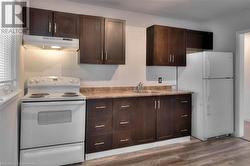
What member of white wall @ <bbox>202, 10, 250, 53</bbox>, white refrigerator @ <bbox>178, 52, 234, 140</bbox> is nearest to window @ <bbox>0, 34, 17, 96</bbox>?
white refrigerator @ <bbox>178, 52, 234, 140</bbox>

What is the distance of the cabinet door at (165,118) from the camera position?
10.4 ft

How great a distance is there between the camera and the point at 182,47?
370 centimetres

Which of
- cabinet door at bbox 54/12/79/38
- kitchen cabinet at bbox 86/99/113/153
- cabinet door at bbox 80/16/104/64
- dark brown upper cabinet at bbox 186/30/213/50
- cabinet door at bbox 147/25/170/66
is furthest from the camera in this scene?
dark brown upper cabinet at bbox 186/30/213/50

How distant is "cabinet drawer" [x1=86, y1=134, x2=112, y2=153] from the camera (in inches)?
104

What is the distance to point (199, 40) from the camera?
3947mm

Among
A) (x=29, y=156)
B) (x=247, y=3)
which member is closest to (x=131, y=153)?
(x=29, y=156)

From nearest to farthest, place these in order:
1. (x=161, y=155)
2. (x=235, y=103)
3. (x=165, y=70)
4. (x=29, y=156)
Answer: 1. (x=29, y=156)
2. (x=161, y=155)
3. (x=235, y=103)
4. (x=165, y=70)

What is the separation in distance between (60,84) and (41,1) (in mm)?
1425

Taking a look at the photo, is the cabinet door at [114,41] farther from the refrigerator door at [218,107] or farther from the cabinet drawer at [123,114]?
the refrigerator door at [218,107]

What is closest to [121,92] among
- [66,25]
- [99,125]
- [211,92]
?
[99,125]

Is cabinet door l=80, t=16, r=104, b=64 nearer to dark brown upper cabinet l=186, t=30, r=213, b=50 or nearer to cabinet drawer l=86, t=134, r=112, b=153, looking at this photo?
cabinet drawer l=86, t=134, r=112, b=153

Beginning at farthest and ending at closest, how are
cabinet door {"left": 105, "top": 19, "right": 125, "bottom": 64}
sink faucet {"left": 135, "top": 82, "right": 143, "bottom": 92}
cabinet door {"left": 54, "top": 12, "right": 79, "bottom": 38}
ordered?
1. sink faucet {"left": 135, "top": 82, "right": 143, "bottom": 92}
2. cabinet door {"left": 105, "top": 19, "right": 125, "bottom": 64}
3. cabinet door {"left": 54, "top": 12, "right": 79, "bottom": 38}

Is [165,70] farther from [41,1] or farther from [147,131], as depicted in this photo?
[41,1]

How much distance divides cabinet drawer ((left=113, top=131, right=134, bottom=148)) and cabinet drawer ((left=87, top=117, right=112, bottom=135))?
0.16m
